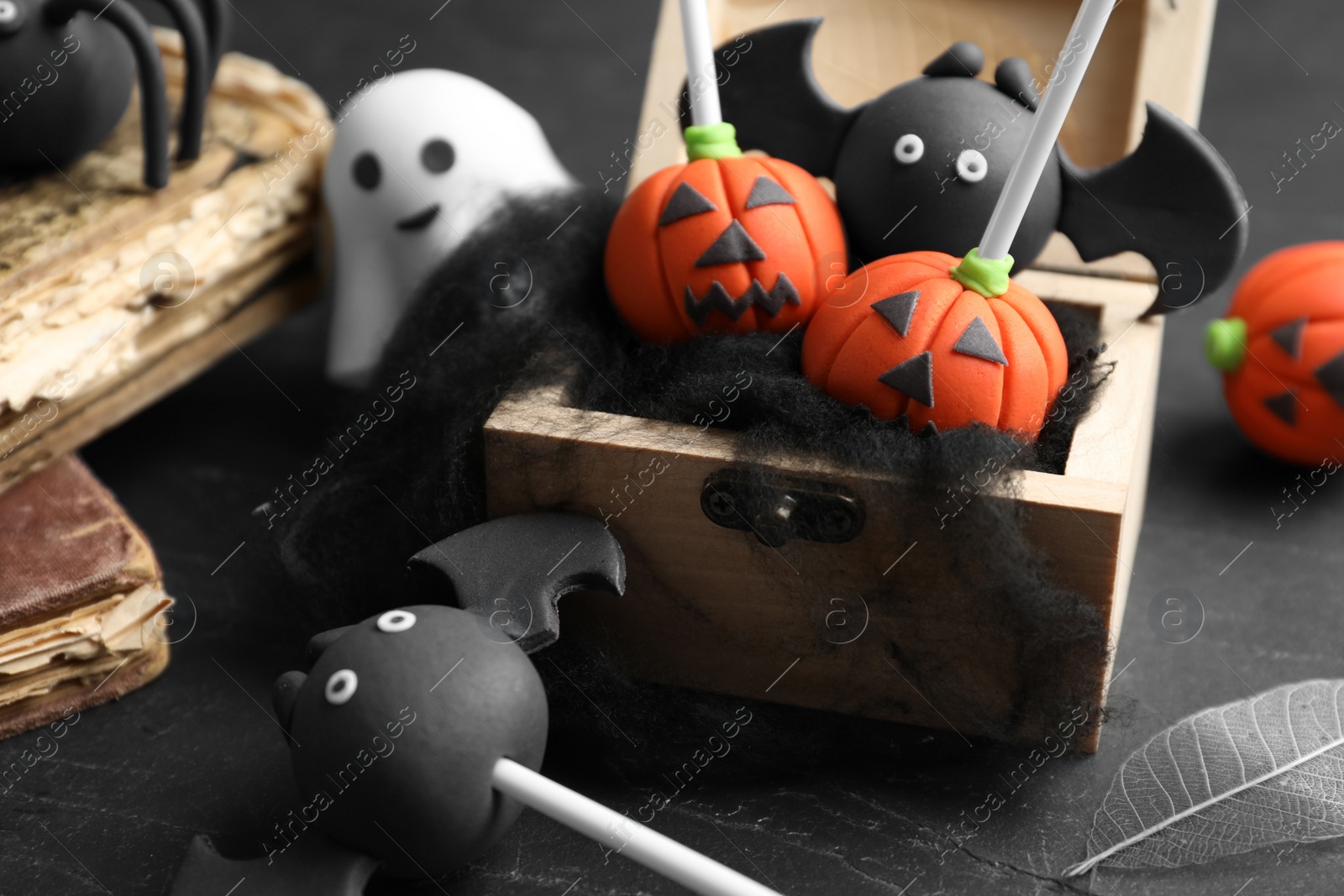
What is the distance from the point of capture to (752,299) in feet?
2.99

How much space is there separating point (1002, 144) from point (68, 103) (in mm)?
743

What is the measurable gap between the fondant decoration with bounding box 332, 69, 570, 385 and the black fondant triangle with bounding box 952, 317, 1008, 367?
445mm

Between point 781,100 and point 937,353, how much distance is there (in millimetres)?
285

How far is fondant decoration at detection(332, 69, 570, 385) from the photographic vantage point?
1163 millimetres

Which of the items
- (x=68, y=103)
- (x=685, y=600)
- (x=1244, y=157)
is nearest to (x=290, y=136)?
(x=68, y=103)

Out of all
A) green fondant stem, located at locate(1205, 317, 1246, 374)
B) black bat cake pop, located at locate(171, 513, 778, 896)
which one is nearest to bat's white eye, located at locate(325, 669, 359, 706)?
black bat cake pop, located at locate(171, 513, 778, 896)

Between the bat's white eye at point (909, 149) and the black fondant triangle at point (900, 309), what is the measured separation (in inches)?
5.1

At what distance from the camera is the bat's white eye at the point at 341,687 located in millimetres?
746

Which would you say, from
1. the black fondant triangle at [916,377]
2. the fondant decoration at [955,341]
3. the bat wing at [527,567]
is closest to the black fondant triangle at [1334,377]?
the fondant decoration at [955,341]

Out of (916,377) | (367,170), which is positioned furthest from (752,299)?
(367,170)

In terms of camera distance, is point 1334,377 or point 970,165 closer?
point 970,165

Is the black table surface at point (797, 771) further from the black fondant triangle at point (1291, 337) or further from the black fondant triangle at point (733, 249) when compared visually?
the black fondant triangle at point (733, 249)

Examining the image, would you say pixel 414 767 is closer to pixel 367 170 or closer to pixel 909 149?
pixel 909 149

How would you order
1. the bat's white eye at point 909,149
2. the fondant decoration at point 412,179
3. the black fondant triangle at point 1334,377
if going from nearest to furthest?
1. the bat's white eye at point 909,149
2. the black fondant triangle at point 1334,377
3. the fondant decoration at point 412,179
